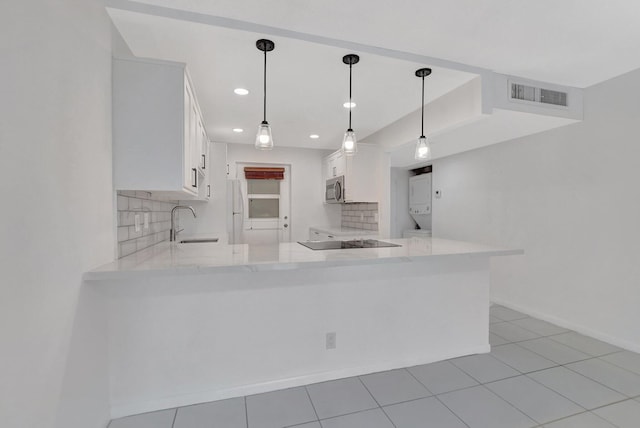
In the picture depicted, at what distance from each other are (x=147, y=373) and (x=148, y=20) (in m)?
2.13

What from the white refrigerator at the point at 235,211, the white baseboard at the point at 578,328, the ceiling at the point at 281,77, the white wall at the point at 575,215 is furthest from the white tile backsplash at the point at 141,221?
the white baseboard at the point at 578,328

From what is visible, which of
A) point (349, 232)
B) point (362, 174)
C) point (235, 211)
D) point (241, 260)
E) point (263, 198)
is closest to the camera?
point (241, 260)

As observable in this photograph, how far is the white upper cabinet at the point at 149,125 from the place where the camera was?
5.72ft

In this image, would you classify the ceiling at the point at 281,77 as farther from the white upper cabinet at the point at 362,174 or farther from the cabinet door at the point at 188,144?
the white upper cabinet at the point at 362,174

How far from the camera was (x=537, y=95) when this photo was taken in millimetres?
2686

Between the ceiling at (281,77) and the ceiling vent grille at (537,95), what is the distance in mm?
447

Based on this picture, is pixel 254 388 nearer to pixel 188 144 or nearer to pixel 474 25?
pixel 188 144

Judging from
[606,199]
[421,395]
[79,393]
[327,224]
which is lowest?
[421,395]

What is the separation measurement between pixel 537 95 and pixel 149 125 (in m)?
3.18

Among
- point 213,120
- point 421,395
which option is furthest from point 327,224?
point 421,395

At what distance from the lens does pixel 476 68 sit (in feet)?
8.03

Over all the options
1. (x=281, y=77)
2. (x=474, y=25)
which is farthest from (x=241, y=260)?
(x=474, y=25)

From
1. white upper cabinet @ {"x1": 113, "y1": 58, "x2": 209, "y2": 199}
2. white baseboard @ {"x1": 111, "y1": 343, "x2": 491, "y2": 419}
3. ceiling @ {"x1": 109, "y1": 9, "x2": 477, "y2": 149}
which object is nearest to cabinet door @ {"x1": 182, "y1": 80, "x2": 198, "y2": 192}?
white upper cabinet @ {"x1": 113, "y1": 58, "x2": 209, "y2": 199}

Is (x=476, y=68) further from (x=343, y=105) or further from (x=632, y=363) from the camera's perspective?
(x=632, y=363)
